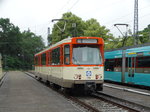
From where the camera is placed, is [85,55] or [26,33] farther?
[26,33]

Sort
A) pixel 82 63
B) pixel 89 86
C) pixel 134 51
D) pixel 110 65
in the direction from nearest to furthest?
1. pixel 89 86
2. pixel 82 63
3. pixel 134 51
4. pixel 110 65

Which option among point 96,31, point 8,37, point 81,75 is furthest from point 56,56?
point 8,37

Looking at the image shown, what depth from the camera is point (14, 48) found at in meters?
87.3

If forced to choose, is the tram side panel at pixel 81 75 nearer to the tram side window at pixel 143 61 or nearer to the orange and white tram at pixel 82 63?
the orange and white tram at pixel 82 63

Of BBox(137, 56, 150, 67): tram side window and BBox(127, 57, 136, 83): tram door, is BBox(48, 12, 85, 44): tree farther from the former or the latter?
BBox(137, 56, 150, 67): tram side window

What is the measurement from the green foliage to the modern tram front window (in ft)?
238

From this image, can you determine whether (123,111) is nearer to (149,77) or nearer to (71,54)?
(71,54)

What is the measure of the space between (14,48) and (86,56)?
77107mm

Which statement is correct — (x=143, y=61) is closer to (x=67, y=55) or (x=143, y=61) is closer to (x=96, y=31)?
(x=67, y=55)

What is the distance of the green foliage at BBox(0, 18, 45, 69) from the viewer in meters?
85.1

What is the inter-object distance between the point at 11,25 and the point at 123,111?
81112mm

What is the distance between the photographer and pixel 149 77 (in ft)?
50.1

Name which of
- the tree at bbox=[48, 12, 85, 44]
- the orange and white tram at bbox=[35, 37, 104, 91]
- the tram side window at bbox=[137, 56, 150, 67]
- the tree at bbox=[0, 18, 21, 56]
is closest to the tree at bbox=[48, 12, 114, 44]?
the tree at bbox=[48, 12, 85, 44]

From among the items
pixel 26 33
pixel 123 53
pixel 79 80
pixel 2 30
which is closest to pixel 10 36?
pixel 2 30
